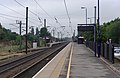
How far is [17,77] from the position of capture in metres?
20.5

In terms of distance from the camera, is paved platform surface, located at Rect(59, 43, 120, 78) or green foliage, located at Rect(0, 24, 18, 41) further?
green foliage, located at Rect(0, 24, 18, 41)

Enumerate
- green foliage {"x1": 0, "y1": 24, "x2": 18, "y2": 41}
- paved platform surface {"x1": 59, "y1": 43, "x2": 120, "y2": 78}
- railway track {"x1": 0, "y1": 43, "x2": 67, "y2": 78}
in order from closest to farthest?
paved platform surface {"x1": 59, "y1": 43, "x2": 120, "y2": 78}, railway track {"x1": 0, "y1": 43, "x2": 67, "y2": 78}, green foliage {"x1": 0, "y1": 24, "x2": 18, "y2": 41}

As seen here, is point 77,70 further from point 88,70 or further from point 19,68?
point 19,68

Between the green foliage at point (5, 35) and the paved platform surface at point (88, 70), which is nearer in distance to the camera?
the paved platform surface at point (88, 70)

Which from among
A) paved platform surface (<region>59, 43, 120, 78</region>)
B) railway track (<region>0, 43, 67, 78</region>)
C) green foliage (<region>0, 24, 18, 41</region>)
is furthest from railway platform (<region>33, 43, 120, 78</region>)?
green foliage (<region>0, 24, 18, 41</region>)

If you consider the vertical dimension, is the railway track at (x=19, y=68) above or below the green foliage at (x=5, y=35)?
below

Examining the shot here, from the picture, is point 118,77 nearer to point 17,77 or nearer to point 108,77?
point 108,77

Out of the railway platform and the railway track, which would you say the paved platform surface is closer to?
the railway platform

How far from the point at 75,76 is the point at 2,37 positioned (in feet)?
245

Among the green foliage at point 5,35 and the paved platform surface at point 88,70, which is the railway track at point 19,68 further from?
the green foliage at point 5,35

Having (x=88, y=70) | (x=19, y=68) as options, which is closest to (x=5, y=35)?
(x=19, y=68)

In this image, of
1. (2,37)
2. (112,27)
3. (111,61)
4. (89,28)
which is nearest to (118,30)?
(112,27)

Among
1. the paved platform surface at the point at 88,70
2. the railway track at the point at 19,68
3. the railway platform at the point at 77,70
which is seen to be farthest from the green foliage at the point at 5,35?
the paved platform surface at the point at 88,70

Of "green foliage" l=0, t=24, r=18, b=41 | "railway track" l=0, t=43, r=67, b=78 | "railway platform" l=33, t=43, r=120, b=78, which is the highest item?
"green foliage" l=0, t=24, r=18, b=41
